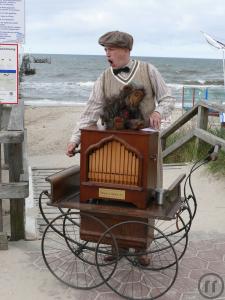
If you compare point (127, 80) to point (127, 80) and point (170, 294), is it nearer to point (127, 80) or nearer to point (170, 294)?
point (127, 80)

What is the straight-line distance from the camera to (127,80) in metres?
3.49

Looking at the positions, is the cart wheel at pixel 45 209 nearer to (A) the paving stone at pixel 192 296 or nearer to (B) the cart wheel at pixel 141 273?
(B) the cart wheel at pixel 141 273

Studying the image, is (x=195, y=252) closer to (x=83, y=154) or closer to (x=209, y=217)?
(x=209, y=217)

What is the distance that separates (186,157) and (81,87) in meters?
31.7

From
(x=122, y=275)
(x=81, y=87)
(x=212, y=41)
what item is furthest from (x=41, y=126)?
(x=81, y=87)

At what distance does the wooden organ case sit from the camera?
10.3 feet

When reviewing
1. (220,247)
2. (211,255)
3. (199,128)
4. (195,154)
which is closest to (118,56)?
(211,255)

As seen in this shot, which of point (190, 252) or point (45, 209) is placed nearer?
point (190, 252)

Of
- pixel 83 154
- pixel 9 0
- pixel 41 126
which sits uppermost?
pixel 9 0

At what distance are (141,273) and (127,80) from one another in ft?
4.74

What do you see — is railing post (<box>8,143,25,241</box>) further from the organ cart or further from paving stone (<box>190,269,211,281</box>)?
paving stone (<box>190,269,211,281</box>)

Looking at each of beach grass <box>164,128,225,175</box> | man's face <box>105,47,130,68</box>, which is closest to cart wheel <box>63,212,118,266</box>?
man's face <box>105,47,130,68</box>

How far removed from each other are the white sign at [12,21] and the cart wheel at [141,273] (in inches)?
90.0

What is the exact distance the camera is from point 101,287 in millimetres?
3537
